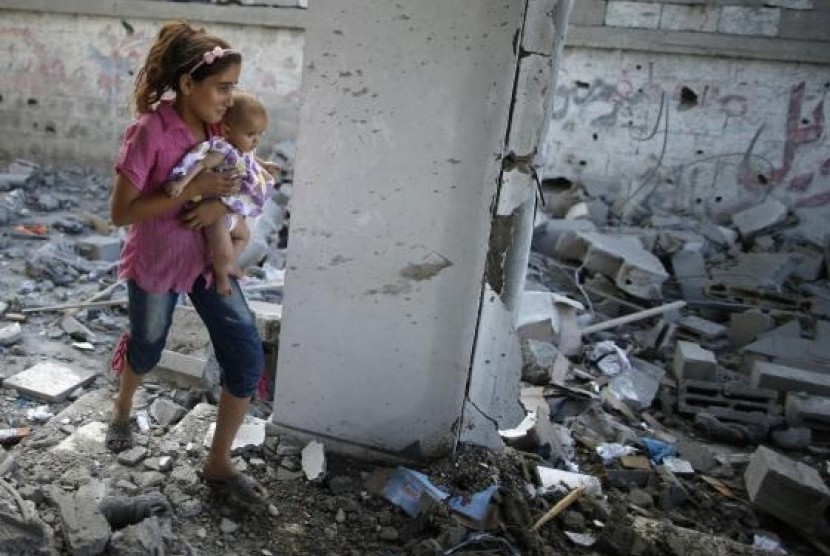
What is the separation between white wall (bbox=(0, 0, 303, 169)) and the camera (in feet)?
29.7

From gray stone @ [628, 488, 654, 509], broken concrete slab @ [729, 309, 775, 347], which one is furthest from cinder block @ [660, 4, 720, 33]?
gray stone @ [628, 488, 654, 509]

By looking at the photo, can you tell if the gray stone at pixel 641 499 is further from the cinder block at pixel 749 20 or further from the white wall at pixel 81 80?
the white wall at pixel 81 80

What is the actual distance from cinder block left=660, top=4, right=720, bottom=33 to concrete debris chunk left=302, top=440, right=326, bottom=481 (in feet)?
23.7

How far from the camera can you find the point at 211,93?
191 cm

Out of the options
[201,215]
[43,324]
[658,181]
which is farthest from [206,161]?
[658,181]

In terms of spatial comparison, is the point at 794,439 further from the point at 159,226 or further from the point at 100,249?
the point at 100,249

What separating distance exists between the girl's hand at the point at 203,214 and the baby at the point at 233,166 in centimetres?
2

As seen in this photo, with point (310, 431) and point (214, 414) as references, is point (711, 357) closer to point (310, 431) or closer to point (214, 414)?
point (310, 431)

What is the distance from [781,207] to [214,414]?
7120 mm

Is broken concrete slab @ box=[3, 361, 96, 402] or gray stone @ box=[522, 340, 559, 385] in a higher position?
gray stone @ box=[522, 340, 559, 385]

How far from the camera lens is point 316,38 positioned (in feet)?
7.31

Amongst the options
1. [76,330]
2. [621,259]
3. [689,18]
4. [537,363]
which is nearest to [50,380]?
[76,330]

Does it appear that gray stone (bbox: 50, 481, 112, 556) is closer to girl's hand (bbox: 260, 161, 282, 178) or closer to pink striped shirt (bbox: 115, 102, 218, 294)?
pink striped shirt (bbox: 115, 102, 218, 294)

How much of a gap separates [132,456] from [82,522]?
0.49m
